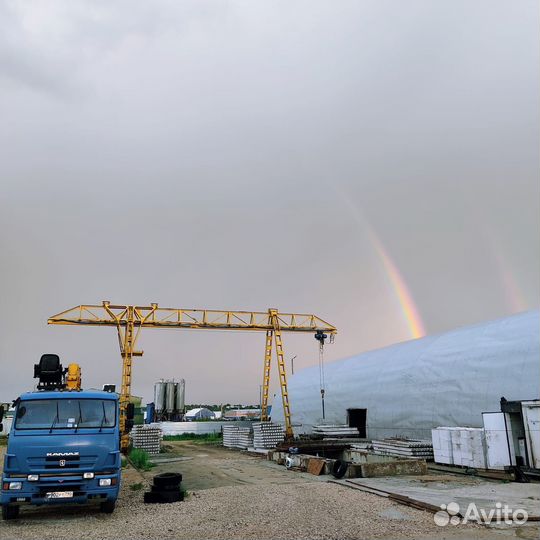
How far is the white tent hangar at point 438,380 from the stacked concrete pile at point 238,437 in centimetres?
623

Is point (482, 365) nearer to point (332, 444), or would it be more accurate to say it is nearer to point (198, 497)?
point (332, 444)

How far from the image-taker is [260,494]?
44.0 ft

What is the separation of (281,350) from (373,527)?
91.2 ft

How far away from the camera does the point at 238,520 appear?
33.0 feet

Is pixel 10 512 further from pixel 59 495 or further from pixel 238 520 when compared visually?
pixel 238 520

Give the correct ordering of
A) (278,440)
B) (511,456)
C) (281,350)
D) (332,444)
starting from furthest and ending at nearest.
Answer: (281,350) → (278,440) → (332,444) → (511,456)

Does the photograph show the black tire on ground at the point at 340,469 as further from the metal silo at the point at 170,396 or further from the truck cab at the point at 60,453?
the metal silo at the point at 170,396

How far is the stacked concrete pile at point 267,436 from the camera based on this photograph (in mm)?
29031

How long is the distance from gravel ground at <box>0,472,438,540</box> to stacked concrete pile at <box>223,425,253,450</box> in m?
20.4

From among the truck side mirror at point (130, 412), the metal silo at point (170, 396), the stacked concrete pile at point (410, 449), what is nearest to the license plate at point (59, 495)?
the truck side mirror at point (130, 412)

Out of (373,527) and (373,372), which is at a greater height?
(373,372)

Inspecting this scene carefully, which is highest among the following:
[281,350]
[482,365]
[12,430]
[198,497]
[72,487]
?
[281,350]

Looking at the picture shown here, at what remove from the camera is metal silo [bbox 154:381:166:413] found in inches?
2151

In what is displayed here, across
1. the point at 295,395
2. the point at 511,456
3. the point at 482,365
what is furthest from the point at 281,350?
the point at 511,456
